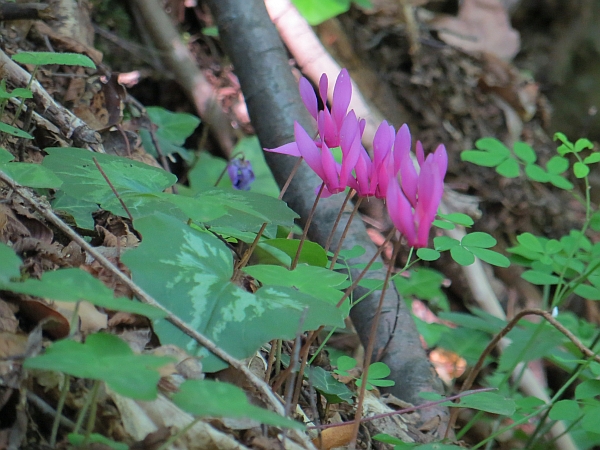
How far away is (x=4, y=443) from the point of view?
75cm

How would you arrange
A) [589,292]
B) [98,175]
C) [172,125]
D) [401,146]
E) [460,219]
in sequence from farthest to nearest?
[172,125], [589,292], [460,219], [98,175], [401,146]

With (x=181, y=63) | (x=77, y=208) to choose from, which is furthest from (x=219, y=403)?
(x=181, y=63)

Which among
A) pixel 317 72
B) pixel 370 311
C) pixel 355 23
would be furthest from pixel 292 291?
pixel 355 23

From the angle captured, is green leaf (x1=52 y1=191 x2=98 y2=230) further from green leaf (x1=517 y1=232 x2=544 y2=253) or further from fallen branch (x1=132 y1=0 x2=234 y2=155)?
fallen branch (x1=132 y1=0 x2=234 y2=155)

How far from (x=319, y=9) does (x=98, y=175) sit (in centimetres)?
267

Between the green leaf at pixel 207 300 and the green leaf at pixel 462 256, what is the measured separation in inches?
24.8

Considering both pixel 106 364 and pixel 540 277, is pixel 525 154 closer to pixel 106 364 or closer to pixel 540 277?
pixel 540 277

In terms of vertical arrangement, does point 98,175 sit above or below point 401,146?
below

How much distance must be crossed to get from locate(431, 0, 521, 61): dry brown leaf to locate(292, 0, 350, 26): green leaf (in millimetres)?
1095

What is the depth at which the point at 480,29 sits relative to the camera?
4.57m

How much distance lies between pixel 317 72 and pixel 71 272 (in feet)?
8.39

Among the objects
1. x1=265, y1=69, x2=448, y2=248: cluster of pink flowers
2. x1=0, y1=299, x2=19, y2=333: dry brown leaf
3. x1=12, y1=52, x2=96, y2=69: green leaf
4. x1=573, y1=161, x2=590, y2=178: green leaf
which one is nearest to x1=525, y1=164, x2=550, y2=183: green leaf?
x1=573, y1=161, x2=590, y2=178: green leaf

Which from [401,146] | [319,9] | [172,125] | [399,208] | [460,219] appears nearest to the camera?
[399,208]

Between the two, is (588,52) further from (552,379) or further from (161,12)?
(161,12)
